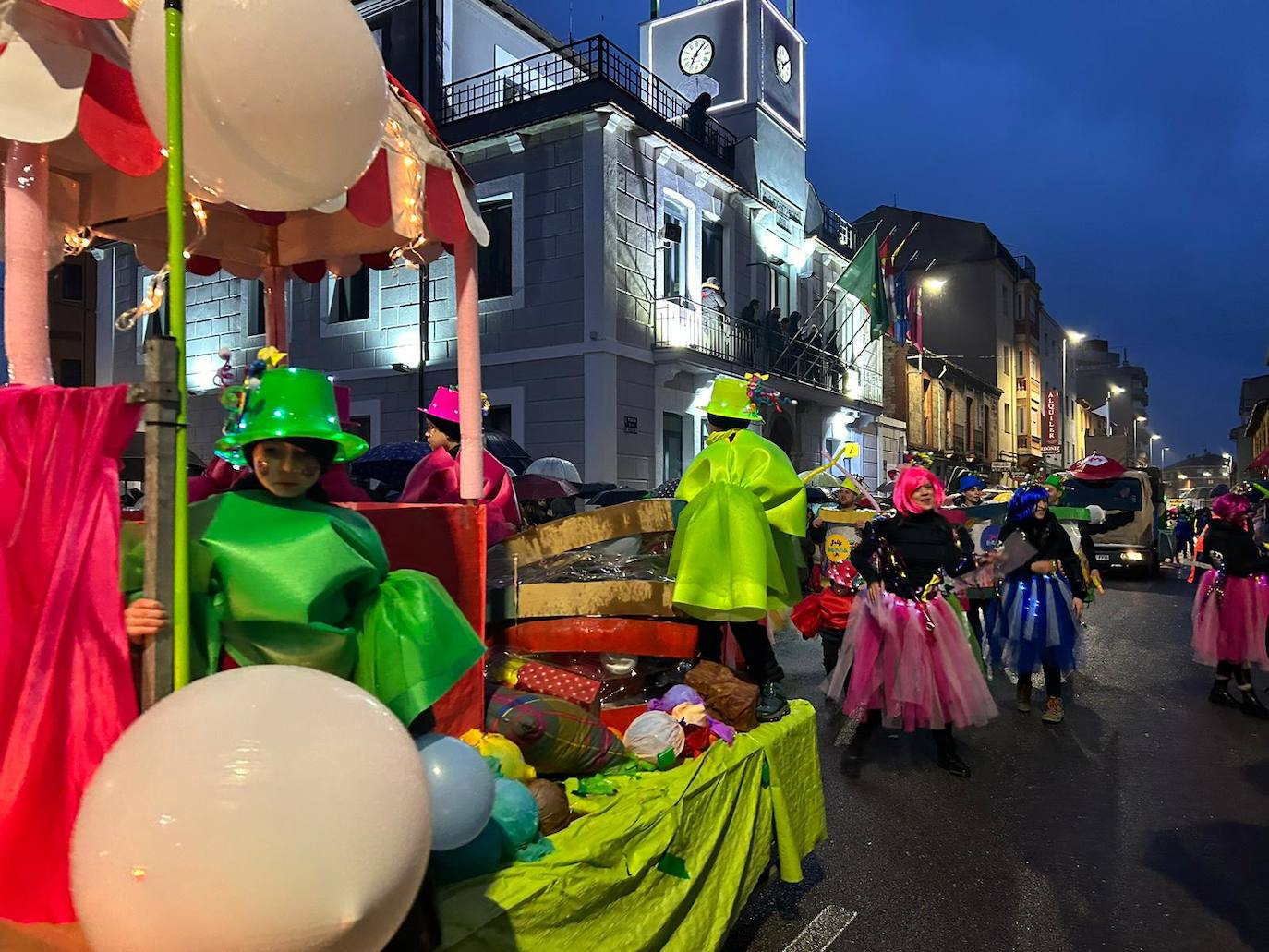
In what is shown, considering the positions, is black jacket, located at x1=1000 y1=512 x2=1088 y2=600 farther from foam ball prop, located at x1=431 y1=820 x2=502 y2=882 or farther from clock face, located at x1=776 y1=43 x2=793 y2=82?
clock face, located at x1=776 y1=43 x2=793 y2=82

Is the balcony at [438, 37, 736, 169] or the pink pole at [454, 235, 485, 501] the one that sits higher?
the balcony at [438, 37, 736, 169]

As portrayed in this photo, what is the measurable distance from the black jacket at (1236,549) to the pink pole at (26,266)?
9.01m

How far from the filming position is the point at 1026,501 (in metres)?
7.69

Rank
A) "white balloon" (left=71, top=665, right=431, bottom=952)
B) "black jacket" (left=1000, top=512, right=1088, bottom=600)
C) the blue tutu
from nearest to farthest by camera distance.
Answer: "white balloon" (left=71, top=665, right=431, bottom=952) → the blue tutu → "black jacket" (left=1000, top=512, right=1088, bottom=600)

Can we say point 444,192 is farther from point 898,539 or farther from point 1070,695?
point 1070,695

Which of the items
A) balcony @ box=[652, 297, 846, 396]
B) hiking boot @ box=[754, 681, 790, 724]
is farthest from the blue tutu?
balcony @ box=[652, 297, 846, 396]

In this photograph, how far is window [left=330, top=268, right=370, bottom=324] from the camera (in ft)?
58.2

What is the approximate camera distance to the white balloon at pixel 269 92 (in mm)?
2160

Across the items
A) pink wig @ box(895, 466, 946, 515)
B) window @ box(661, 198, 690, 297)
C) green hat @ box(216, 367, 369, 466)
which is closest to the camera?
green hat @ box(216, 367, 369, 466)

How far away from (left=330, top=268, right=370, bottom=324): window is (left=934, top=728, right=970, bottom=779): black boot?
14.7 m

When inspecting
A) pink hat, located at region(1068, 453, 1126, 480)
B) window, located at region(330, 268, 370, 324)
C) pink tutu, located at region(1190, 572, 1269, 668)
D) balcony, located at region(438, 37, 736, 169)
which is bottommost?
pink tutu, located at region(1190, 572, 1269, 668)

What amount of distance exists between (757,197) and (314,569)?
19.2 metres

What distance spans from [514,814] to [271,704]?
1.20 m

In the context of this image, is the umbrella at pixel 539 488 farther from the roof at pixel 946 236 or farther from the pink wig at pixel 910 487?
the roof at pixel 946 236
